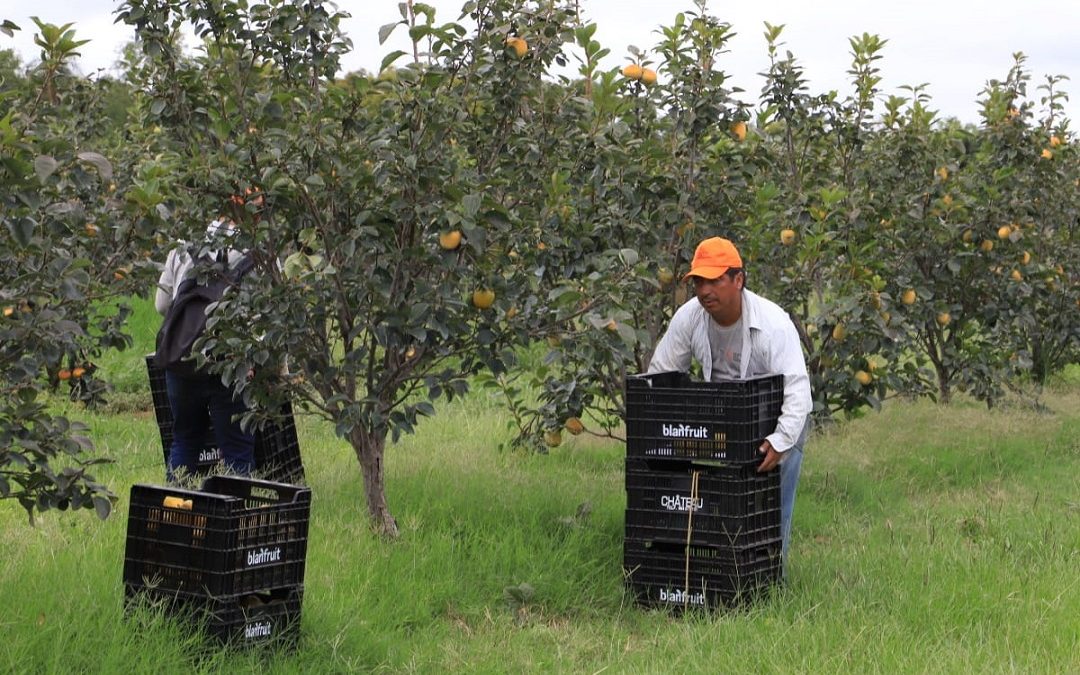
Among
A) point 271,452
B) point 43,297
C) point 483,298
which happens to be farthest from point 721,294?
point 271,452

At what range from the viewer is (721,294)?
5.02 meters

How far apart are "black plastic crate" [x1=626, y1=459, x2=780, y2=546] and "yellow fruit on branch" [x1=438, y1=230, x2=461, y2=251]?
1.11m

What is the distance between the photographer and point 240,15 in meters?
5.02

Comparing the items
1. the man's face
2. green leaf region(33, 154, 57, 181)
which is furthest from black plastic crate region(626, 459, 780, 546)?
green leaf region(33, 154, 57, 181)

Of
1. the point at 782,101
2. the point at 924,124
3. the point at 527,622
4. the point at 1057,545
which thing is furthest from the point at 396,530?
the point at 924,124

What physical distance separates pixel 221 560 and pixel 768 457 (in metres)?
2.04

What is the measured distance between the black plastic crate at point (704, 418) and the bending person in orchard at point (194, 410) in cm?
197

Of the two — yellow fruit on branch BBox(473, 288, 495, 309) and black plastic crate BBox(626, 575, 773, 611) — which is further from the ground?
yellow fruit on branch BBox(473, 288, 495, 309)

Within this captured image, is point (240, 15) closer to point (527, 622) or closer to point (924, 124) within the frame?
point (527, 622)

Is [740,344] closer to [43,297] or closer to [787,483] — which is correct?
[787,483]

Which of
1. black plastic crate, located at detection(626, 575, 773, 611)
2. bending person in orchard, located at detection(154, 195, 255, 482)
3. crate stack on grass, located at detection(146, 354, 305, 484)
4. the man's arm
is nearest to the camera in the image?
black plastic crate, located at detection(626, 575, 773, 611)

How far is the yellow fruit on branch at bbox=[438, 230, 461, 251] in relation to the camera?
186 inches

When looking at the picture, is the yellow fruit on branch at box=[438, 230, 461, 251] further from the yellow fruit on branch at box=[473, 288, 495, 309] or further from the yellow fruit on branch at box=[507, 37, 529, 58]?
the yellow fruit on branch at box=[507, 37, 529, 58]

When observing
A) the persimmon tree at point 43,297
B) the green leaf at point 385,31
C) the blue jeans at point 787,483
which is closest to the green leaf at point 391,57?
the green leaf at point 385,31
